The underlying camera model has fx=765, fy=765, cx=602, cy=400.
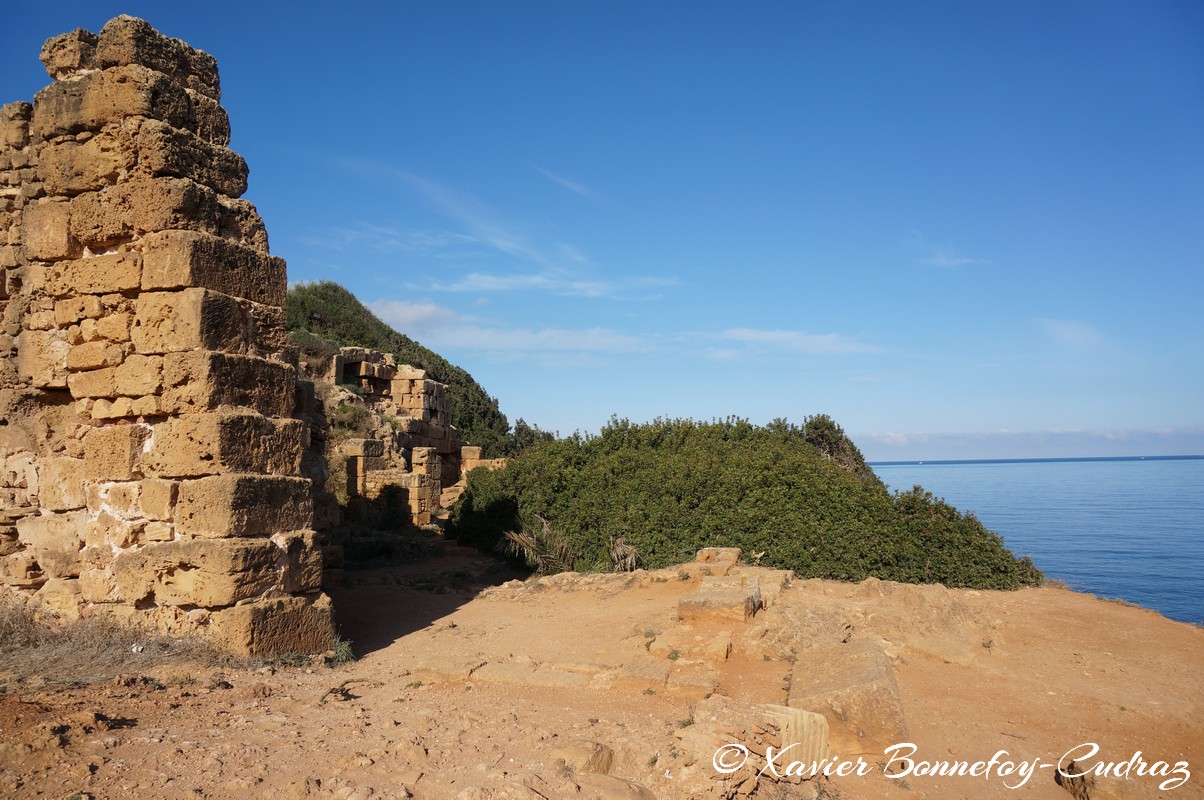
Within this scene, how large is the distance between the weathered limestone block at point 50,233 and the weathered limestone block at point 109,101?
0.66 m

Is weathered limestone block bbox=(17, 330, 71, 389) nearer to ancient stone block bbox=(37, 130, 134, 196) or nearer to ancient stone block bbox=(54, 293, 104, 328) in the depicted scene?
ancient stone block bbox=(54, 293, 104, 328)

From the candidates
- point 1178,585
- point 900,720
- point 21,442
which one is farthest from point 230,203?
point 1178,585

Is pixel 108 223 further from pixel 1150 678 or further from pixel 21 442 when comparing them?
pixel 1150 678

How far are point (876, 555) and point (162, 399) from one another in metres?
8.35

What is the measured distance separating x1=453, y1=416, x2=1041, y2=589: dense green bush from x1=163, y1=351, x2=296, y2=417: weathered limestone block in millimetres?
6362

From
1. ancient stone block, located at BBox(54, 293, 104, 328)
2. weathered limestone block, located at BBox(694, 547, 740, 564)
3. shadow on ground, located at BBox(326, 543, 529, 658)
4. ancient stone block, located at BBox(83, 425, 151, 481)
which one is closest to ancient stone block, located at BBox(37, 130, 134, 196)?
ancient stone block, located at BBox(54, 293, 104, 328)

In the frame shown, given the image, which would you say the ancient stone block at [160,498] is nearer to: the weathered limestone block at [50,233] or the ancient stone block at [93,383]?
the ancient stone block at [93,383]

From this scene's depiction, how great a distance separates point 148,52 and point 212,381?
2.91 metres

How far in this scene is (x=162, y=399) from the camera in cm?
607

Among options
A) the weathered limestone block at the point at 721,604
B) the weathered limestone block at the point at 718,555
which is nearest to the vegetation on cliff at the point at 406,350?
the weathered limestone block at the point at 718,555

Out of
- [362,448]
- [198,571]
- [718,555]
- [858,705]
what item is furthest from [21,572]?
[362,448]

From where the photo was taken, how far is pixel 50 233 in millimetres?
6484

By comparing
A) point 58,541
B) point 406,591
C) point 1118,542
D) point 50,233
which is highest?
point 50,233

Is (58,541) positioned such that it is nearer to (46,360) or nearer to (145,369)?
(46,360)
